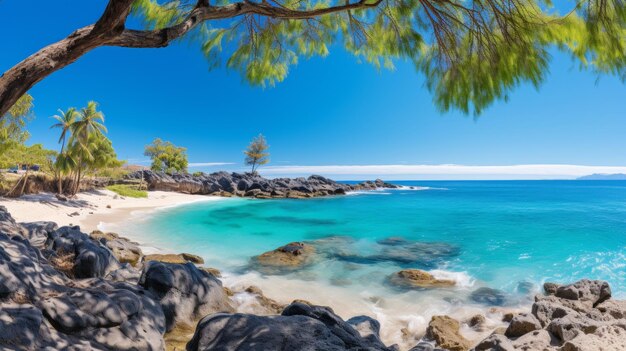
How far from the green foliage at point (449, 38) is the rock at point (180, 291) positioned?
3980 mm

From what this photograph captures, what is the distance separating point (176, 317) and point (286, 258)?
733cm

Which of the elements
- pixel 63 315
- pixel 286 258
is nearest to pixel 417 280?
pixel 286 258

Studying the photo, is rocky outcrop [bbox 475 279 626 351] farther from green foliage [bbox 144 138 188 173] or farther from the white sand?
green foliage [bbox 144 138 188 173]

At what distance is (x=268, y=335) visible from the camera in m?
2.78

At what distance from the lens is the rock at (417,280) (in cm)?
956

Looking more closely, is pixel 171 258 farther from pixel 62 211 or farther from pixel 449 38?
pixel 62 211

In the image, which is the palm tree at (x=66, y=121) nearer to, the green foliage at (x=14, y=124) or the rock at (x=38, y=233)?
the green foliage at (x=14, y=124)

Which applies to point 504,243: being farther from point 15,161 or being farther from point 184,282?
point 15,161

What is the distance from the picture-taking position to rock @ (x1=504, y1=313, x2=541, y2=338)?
550 centimetres

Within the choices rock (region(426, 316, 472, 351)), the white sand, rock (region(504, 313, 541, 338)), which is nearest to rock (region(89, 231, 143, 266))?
the white sand

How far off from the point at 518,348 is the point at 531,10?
16.4 ft

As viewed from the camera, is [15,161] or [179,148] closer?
[15,161]

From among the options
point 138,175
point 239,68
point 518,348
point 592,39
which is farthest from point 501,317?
point 138,175

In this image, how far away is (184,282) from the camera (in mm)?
5469
